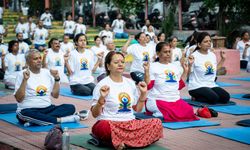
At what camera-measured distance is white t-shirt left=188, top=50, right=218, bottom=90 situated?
36.2 feet

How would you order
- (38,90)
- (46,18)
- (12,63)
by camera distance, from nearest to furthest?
(38,90) < (12,63) < (46,18)

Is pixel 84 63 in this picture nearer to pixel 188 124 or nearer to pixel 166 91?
pixel 166 91

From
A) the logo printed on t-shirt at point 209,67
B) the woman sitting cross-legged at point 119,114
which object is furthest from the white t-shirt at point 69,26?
the woman sitting cross-legged at point 119,114

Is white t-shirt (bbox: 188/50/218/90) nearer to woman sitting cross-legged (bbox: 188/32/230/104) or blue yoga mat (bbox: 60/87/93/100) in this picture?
woman sitting cross-legged (bbox: 188/32/230/104)

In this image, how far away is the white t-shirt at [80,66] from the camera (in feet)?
41.8

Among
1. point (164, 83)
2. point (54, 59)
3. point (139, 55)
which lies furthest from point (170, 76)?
point (54, 59)

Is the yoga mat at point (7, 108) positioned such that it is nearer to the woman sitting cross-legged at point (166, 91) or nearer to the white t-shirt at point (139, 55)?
the woman sitting cross-legged at point (166, 91)

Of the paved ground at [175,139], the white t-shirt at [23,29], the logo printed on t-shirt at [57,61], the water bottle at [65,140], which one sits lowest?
the paved ground at [175,139]

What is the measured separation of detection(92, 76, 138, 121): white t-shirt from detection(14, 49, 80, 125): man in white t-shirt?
1.51 meters

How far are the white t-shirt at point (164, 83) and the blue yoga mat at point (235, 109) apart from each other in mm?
1333

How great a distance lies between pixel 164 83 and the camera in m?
9.43

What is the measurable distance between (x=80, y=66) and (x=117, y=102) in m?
5.50

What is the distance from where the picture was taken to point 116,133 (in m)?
7.11

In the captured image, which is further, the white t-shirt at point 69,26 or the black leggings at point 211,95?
the white t-shirt at point 69,26
